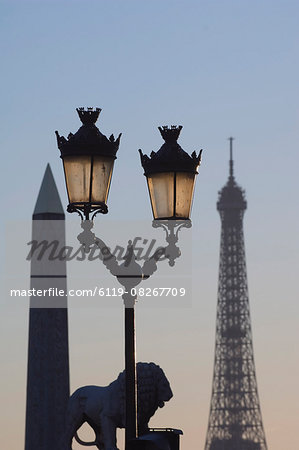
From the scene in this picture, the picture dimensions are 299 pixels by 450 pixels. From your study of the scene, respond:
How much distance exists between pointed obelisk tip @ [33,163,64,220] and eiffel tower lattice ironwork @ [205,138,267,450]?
69955 mm

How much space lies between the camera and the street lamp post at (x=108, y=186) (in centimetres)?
2014

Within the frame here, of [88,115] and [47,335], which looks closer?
[88,115]

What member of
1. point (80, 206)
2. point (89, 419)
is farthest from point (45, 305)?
point (80, 206)

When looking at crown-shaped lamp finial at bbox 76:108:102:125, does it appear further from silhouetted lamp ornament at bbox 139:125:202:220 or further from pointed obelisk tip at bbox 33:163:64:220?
pointed obelisk tip at bbox 33:163:64:220

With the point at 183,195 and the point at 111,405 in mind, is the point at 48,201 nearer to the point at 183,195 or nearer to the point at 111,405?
the point at 111,405

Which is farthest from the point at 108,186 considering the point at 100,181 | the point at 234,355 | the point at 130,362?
the point at 234,355

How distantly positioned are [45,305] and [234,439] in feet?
258

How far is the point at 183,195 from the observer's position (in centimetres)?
2052

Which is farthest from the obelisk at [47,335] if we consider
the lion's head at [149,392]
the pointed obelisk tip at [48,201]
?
the lion's head at [149,392]

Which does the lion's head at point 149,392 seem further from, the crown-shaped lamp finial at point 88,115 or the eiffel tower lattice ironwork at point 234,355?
the eiffel tower lattice ironwork at point 234,355

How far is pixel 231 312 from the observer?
576 ft

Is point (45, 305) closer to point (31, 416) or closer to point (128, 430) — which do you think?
point (31, 416)

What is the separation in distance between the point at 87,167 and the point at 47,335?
244 feet

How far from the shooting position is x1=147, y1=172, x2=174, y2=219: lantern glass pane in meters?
20.5
